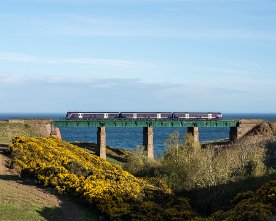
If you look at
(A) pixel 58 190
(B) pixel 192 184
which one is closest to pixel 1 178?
(A) pixel 58 190

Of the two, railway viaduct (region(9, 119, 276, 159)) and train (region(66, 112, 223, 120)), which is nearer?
railway viaduct (region(9, 119, 276, 159))

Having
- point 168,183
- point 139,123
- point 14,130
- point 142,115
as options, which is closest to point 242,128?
point 142,115

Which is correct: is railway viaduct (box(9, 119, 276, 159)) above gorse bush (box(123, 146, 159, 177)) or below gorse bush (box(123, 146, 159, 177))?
above

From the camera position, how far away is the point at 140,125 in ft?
286

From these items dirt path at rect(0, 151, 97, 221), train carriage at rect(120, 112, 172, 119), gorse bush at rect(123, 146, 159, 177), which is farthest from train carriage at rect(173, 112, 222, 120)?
dirt path at rect(0, 151, 97, 221)

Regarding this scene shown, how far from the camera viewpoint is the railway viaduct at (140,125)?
257ft

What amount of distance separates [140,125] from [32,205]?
57.5 metres

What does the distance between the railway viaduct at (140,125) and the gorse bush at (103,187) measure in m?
29.3

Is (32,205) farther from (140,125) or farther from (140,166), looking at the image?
(140,125)

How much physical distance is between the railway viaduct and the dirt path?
38000mm

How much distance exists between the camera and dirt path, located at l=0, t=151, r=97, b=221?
28.2m

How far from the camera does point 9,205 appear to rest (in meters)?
29.2

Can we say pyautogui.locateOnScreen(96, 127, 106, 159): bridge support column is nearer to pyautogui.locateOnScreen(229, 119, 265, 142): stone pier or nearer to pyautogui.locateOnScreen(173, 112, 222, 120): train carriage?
pyautogui.locateOnScreen(173, 112, 222, 120): train carriage

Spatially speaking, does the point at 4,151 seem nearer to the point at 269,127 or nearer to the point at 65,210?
the point at 65,210
